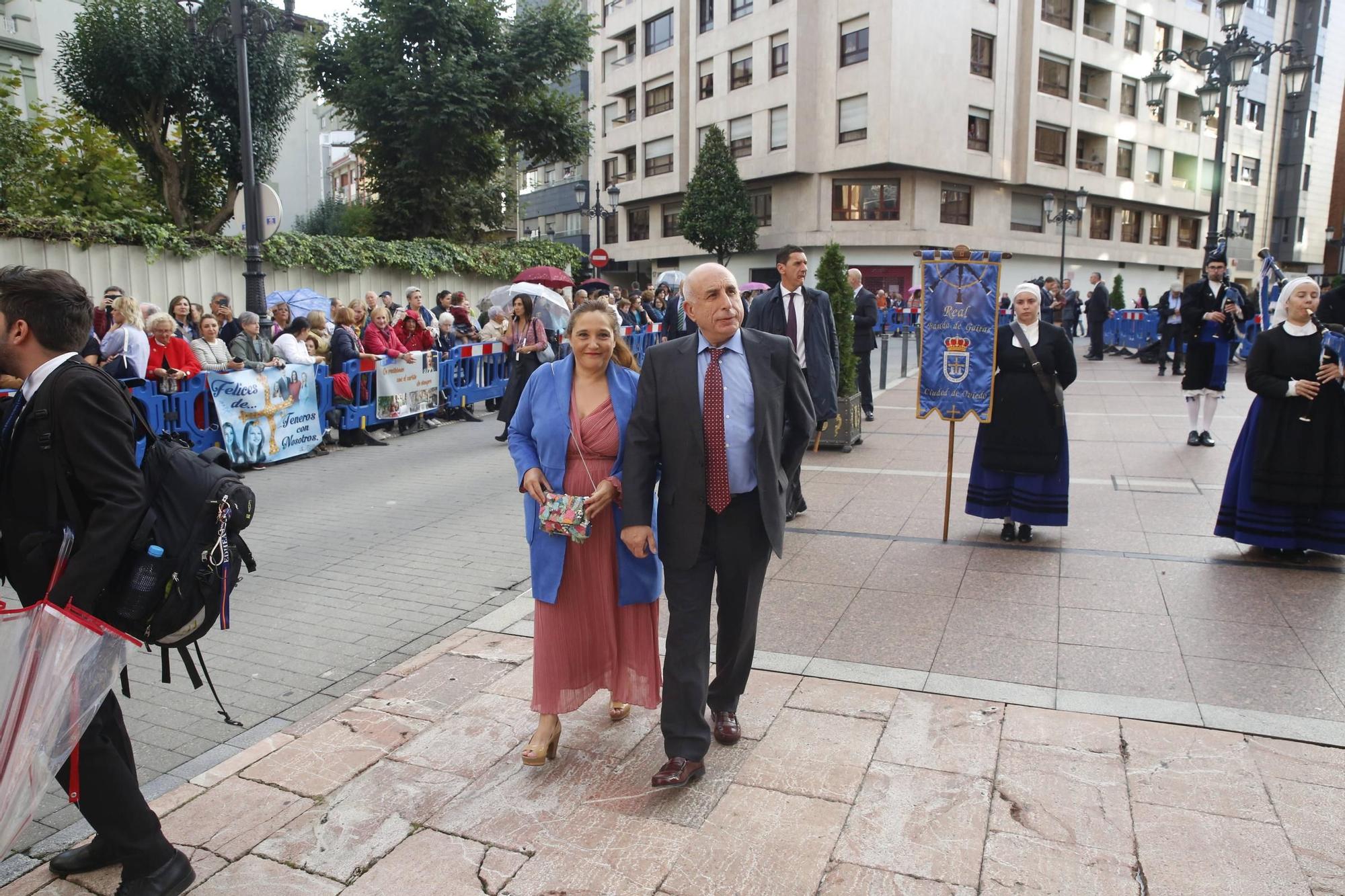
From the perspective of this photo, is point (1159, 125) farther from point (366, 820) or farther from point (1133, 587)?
point (366, 820)

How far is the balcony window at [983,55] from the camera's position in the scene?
Result: 38.3 metres

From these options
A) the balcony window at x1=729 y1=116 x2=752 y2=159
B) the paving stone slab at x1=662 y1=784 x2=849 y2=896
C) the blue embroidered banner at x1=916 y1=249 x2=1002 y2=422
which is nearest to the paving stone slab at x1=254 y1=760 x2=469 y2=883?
the paving stone slab at x1=662 y1=784 x2=849 y2=896

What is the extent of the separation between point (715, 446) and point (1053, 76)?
43.9 meters

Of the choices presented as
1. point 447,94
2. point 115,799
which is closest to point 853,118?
point 447,94

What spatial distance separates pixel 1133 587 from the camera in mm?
5645

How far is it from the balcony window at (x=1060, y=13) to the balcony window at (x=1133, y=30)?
3.99m

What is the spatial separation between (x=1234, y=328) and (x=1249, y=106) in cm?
5187

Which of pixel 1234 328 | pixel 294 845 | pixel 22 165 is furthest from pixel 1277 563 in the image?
pixel 22 165

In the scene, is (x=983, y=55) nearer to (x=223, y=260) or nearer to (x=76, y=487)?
(x=223, y=260)

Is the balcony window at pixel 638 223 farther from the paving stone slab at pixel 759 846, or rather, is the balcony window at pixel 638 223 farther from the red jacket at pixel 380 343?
the paving stone slab at pixel 759 846

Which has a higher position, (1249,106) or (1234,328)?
(1249,106)

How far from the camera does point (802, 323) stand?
734cm

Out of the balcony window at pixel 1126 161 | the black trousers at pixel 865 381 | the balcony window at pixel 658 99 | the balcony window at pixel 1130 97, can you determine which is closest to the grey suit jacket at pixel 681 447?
the black trousers at pixel 865 381

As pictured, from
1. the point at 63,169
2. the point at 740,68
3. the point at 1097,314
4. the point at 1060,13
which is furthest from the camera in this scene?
the point at 1060,13
